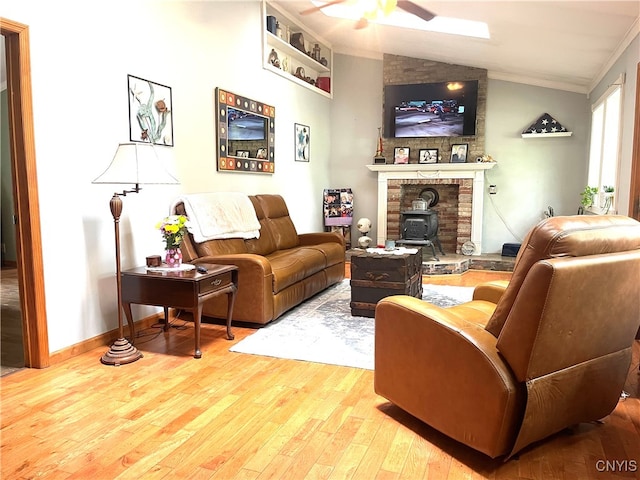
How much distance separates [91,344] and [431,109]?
18.0ft

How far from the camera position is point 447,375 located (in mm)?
1977

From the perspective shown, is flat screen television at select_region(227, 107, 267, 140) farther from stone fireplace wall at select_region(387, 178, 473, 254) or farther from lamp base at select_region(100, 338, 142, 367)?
lamp base at select_region(100, 338, 142, 367)

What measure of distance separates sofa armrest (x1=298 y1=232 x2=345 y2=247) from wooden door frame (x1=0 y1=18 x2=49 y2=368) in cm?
295

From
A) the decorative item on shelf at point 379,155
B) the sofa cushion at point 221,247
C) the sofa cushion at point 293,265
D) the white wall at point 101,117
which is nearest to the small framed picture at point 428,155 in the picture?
the decorative item on shelf at point 379,155

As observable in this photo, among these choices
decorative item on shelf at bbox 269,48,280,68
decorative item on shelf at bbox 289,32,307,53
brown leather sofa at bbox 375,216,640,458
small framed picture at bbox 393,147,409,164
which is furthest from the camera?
small framed picture at bbox 393,147,409,164

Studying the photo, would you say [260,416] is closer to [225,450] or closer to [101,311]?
[225,450]

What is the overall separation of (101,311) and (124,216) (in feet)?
2.35

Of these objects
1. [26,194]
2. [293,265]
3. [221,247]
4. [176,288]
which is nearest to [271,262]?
[293,265]

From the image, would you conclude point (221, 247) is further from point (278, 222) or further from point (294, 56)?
point (294, 56)

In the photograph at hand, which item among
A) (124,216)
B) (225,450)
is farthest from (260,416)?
(124,216)

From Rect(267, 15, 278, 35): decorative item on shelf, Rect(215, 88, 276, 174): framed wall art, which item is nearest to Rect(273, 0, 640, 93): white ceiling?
Rect(267, 15, 278, 35): decorative item on shelf

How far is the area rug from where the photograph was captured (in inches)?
125

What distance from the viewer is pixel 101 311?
3398 millimetres

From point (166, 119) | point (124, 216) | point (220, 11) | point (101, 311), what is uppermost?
point (220, 11)
